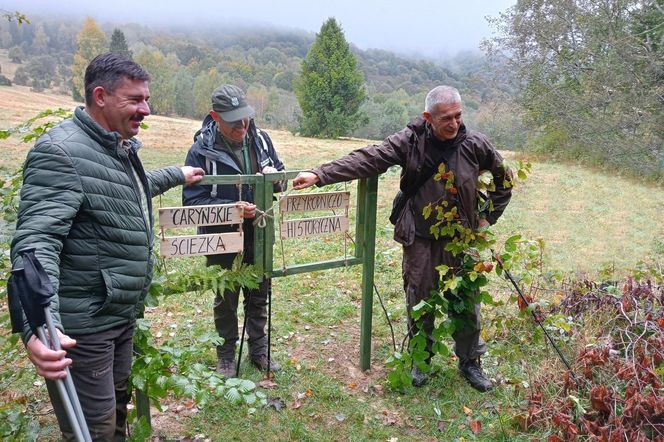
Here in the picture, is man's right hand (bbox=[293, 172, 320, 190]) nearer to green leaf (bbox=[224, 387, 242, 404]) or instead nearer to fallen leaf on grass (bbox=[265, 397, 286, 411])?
green leaf (bbox=[224, 387, 242, 404])

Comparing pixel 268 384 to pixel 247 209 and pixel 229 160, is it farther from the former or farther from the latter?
pixel 229 160

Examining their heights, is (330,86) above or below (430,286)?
above

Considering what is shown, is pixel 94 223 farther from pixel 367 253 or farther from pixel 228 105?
pixel 367 253

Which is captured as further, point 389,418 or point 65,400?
point 389,418

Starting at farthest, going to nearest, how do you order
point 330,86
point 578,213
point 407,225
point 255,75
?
point 255,75 < point 330,86 < point 578,213 < point 407,225

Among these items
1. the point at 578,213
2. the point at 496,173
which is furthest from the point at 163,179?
the point at 578,213

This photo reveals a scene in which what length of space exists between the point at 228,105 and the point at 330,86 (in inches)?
1391

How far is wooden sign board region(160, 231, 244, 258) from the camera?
114 inches

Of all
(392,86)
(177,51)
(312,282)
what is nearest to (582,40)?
(312,282)

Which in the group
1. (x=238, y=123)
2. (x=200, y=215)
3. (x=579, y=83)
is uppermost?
(x=579, y=83)

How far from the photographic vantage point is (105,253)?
2047 mm

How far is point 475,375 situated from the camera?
377 centimetres

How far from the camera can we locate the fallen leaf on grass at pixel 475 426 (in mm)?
3282

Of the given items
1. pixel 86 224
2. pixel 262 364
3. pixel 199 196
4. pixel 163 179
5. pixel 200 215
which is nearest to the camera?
pixel 86 224
